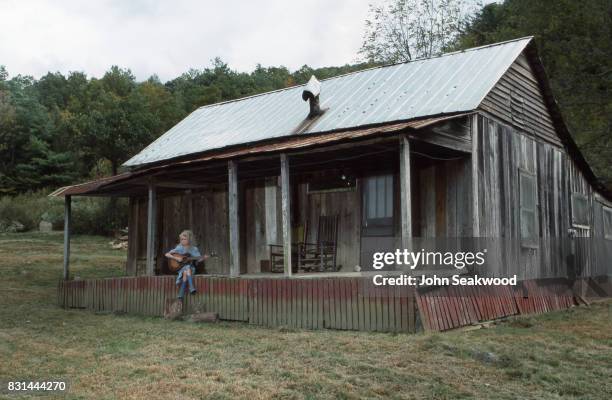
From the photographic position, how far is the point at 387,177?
1238cm

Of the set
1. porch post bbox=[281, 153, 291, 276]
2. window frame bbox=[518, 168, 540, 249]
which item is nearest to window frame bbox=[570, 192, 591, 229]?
window frame bbox=[518, 168, 540, 249]

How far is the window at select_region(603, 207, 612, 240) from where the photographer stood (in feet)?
59.3

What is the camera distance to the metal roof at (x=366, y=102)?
12078mm

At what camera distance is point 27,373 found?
678cm

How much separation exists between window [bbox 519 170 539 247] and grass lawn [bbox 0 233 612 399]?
2.14 metres

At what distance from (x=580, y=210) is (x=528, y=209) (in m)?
3.76

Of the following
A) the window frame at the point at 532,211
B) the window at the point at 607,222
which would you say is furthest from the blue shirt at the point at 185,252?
the window at the point at 607,222

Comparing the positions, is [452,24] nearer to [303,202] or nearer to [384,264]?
[303,202]

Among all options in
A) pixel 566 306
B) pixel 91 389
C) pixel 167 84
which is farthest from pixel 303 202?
pixel 167 84

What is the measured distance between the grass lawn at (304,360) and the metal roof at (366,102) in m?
4.21

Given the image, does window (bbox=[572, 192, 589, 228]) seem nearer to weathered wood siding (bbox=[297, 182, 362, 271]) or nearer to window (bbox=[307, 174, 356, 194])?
weathered wood siding (bbox=[297, 182, 362, 271])

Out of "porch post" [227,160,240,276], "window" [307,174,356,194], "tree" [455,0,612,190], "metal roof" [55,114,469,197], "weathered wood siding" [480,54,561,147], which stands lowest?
"porch post" [227,160,240,276]

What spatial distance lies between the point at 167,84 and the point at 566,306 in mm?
52013

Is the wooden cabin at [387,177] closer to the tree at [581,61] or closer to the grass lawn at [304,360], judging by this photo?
the grass lawn at [304,360]
